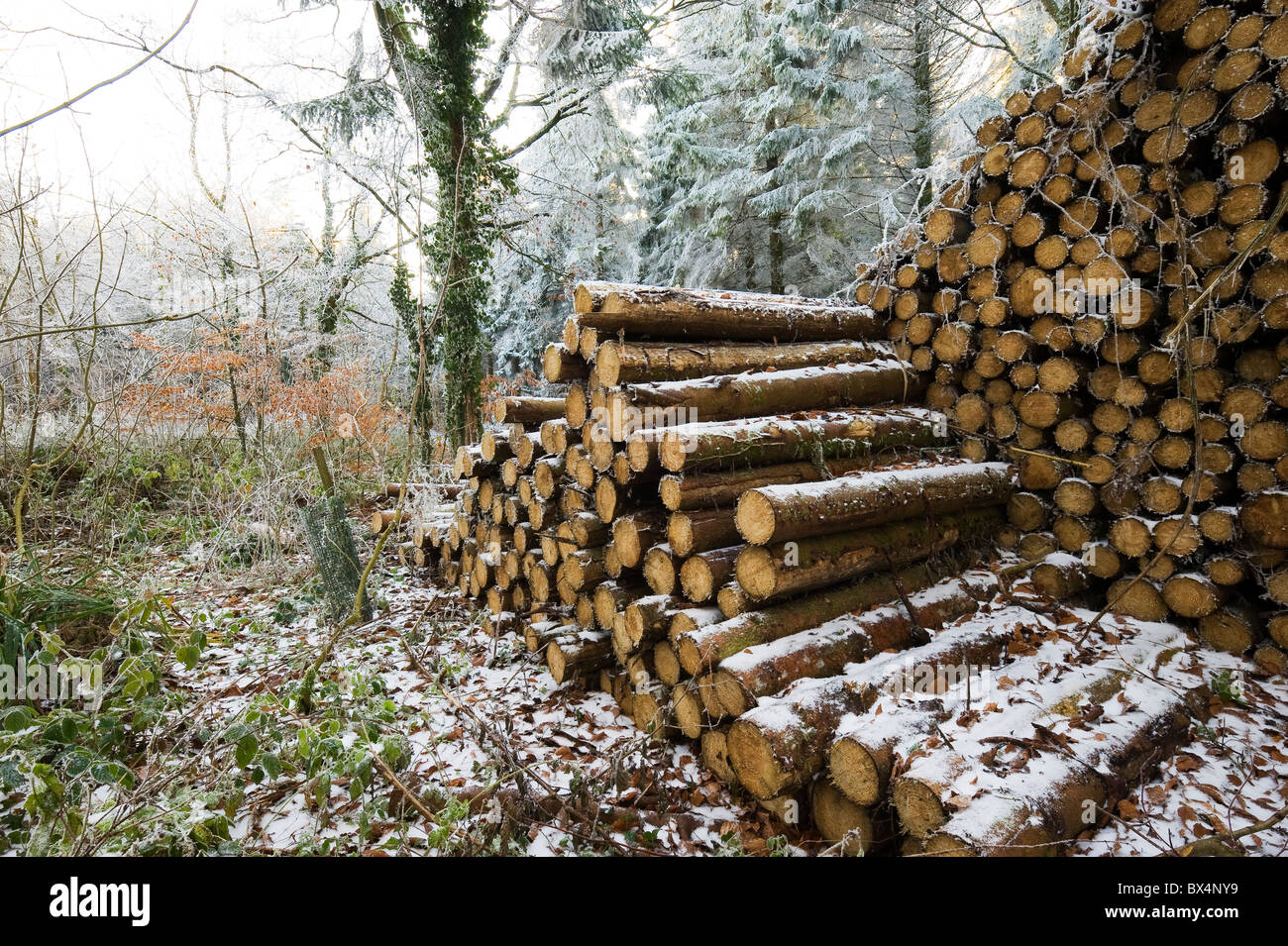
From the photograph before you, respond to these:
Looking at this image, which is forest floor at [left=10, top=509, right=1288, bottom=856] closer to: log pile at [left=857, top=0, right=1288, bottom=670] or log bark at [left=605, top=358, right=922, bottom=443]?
log pile at [left=857, top=0, right=1288, bottom=670]

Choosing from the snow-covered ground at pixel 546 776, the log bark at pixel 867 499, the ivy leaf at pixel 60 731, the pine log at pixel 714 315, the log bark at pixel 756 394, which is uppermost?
the pine log at pixel 714 315

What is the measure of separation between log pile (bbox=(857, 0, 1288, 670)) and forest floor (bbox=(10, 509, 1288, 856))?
536mm

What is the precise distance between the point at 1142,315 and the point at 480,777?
15.8 ft

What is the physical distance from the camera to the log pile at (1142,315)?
3.33 metres

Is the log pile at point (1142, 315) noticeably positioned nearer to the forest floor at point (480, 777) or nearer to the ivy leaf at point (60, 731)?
the forest floor at point (480, 777)

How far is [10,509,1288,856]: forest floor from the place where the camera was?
7.84 feet

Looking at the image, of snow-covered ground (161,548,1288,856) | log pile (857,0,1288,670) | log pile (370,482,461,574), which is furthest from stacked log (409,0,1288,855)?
log pile (370,482,461,574)

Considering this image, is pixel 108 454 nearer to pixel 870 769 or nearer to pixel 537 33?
pixel 870 769

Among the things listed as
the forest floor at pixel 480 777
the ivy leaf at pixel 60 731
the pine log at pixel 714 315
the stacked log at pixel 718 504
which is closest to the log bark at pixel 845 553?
the stacked log at pixel 718 504

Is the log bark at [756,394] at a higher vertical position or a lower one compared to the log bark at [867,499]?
higher

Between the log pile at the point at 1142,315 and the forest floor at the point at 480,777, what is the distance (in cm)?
54

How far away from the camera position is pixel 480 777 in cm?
297

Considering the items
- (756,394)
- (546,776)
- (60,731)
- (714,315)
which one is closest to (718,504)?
(756,394)

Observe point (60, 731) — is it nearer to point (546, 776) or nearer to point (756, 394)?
point (546, 776)
